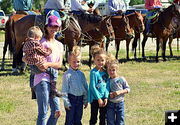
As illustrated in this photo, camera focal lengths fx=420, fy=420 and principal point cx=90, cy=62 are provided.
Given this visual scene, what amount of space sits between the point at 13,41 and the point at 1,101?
16.1ft

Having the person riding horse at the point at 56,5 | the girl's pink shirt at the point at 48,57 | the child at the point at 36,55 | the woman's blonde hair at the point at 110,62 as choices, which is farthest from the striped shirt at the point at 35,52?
the person riding horse at the point at 56,5

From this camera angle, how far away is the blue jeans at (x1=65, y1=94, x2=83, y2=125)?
6.14 metres

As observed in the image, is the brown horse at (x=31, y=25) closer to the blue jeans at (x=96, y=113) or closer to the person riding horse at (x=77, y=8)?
the person riding horse at (x=77, y=8)

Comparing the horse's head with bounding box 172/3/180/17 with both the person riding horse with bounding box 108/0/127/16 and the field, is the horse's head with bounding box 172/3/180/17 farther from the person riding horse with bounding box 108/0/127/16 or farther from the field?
the field

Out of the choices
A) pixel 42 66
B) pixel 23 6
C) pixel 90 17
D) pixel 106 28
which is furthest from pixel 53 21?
pixel 23 6

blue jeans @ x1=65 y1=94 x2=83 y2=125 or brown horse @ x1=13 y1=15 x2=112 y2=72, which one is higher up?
brown horse @ x1=13 y1=15 x2=112 y2=72

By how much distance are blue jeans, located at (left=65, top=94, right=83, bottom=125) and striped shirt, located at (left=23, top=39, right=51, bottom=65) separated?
774 millimetres

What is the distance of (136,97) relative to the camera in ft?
31.6

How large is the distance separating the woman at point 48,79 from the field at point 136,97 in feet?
5.15

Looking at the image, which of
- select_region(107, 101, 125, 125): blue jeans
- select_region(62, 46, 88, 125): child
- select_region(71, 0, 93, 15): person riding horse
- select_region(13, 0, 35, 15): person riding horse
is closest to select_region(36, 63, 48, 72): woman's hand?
select_region(62, 46, 88, 125): child

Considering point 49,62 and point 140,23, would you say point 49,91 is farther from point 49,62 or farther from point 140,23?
point 140,23

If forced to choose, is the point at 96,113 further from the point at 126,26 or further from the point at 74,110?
the point at 126,26

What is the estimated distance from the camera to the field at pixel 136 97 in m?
7.78

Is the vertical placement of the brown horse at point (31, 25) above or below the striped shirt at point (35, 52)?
above
